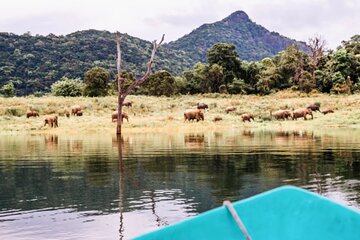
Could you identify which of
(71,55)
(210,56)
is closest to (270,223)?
(210,56)

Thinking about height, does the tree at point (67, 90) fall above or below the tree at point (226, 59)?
below

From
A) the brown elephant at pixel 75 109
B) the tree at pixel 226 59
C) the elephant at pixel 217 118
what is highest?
the tree at pixel 226 59

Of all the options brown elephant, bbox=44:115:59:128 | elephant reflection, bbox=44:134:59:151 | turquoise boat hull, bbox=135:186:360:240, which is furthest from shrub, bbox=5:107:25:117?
turquoise boat hull, bbox=135:186:360:240

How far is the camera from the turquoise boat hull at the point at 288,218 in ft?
13.3

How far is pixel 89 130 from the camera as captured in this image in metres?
40.2

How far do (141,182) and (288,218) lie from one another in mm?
9987

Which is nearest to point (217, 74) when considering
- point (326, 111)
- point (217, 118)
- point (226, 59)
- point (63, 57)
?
point (226, 59)

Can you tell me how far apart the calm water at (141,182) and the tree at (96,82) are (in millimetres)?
48388

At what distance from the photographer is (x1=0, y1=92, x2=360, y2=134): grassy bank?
4150 centimetres

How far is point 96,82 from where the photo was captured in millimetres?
72125

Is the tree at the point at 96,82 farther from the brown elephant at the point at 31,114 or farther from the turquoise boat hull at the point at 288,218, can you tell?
the turquoise boat hull at the point at 288,218

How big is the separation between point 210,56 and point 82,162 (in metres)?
64.9

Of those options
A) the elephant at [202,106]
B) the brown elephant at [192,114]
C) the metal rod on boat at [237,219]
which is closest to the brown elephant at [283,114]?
the brown elephant at [192,114]

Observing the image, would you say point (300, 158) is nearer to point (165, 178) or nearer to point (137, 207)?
point (165, 178)
